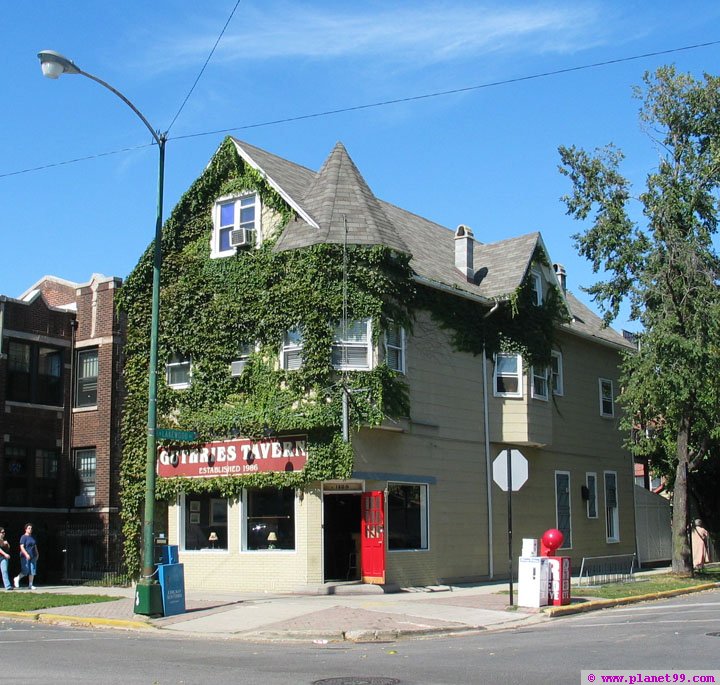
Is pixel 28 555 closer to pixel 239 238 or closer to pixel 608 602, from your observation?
pixel 239 238

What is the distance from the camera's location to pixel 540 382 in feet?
89.6

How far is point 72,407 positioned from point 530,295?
14.7m

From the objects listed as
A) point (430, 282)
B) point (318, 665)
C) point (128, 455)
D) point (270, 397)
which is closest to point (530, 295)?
point (430, 282)

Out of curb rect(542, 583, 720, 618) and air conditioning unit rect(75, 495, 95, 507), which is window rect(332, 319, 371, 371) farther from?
air conditioning unit rect(75, 495, 95, 507)

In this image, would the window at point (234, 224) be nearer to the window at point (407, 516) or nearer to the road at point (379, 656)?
the window at point (407, 516)

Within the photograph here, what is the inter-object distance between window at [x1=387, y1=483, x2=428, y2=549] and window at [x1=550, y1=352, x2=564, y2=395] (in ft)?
23.5

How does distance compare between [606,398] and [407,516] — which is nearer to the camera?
[407,516]

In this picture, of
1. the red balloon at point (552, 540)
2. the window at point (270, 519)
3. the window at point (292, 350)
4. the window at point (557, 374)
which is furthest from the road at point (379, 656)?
the window at point (557, 374)

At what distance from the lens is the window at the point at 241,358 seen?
23.3 meters

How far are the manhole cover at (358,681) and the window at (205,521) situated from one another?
1326cm

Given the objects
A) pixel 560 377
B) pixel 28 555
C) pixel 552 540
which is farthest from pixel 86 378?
pixel 552 540

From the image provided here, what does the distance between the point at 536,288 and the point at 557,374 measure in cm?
316

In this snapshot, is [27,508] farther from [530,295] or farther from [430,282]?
[530,295]

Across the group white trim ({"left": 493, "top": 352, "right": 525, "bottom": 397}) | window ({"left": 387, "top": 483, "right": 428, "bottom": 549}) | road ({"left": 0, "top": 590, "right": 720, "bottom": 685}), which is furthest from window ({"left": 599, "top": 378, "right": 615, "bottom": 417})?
road ({"left": 0, "top": 590, "right": 720, "bottom": 685})
